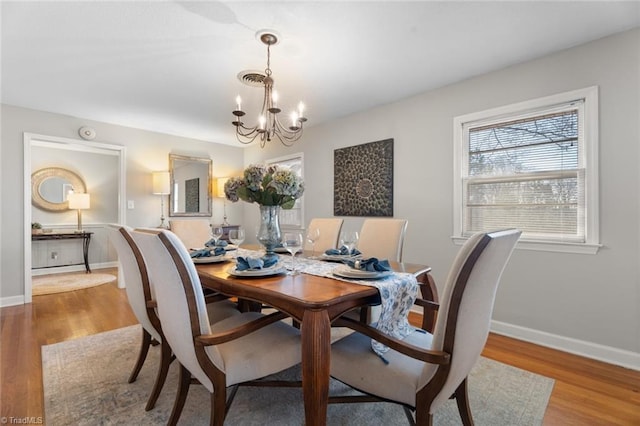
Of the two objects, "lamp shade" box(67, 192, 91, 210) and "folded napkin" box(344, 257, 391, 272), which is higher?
"lamp shade" box(67, 192, 91, 210)

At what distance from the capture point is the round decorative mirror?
216 inches

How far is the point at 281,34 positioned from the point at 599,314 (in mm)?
3050

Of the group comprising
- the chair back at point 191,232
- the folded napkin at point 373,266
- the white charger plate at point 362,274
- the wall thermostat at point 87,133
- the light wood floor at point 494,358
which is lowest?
the light wood floor at point 494,358

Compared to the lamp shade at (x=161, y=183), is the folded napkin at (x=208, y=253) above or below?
below

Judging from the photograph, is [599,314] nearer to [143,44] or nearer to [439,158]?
[439,158]

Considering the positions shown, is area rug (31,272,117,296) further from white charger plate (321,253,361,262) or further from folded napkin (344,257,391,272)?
folded napkin (344,257,391,272)

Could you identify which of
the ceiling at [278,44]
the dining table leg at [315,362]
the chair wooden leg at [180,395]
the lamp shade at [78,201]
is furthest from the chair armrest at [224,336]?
the lamp shade at [78,201]

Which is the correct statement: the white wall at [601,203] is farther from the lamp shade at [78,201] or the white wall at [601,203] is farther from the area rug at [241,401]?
the lamp shade at [78,201]

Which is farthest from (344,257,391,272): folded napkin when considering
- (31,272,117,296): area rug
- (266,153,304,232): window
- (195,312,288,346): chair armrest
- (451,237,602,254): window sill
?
(31,272,117,296): area rug

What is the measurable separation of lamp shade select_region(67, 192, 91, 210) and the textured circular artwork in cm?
462

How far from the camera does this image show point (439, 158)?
3.19 metres

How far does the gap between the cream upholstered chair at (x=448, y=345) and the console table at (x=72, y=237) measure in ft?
18.9

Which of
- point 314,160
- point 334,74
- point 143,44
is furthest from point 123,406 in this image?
point 314,160

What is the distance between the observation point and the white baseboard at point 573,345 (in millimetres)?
2184
